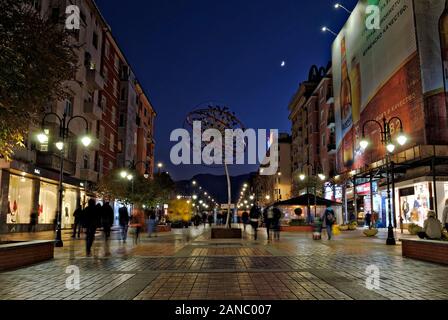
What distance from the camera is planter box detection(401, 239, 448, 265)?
1101 cm

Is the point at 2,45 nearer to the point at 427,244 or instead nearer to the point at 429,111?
the point at 427,244

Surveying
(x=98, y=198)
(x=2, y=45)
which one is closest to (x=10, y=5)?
(x=2, y=45)

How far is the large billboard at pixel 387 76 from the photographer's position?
2963 cm

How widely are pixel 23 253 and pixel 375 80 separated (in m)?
33.2

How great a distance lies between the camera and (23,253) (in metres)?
10.9

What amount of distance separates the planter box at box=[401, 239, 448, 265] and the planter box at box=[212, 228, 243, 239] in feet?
38.3

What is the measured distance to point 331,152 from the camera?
54781 mm

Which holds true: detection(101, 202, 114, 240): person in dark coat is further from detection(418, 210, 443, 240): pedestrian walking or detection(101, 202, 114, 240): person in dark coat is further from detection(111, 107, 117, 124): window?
detection(111, 107, 117, 124): window

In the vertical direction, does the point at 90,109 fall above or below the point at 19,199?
above

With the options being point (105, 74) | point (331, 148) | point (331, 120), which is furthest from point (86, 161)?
point (331, 120)

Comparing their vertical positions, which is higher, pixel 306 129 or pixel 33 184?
pixel 306 129

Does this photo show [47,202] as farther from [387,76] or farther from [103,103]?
[387,76]

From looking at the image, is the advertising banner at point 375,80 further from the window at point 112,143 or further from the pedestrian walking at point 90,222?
the window at point 112,143

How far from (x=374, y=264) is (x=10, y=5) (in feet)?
34.0
